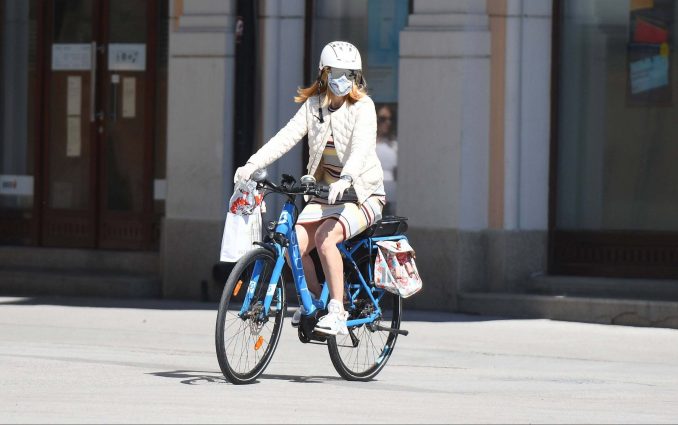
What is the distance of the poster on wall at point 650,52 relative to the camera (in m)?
13.2

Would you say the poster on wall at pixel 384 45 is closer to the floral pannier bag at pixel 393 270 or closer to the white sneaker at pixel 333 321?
the floral pannier bag at pixel 393 270

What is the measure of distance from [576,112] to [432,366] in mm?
4172

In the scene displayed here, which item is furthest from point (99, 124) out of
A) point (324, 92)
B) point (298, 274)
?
point (298, 274)

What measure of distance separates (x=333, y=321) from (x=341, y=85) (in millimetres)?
1248

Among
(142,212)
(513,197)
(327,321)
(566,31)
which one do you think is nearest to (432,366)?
(327,321)

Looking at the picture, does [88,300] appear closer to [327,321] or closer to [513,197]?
[513,197]

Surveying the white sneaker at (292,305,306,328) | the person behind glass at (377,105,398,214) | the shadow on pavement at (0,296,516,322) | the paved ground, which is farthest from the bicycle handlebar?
the person behind glass at (377,105,398,214)

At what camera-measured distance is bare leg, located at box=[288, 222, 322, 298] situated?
8633mm

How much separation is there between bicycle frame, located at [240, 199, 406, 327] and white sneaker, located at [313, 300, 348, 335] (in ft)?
0.33

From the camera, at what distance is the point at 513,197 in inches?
529

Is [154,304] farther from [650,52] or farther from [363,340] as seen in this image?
[363,340]

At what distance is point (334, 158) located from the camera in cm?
878

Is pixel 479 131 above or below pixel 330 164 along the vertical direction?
above

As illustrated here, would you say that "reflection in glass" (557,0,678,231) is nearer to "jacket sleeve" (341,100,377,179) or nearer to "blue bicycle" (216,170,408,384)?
"blue bicycle" (216,170,408,384)
